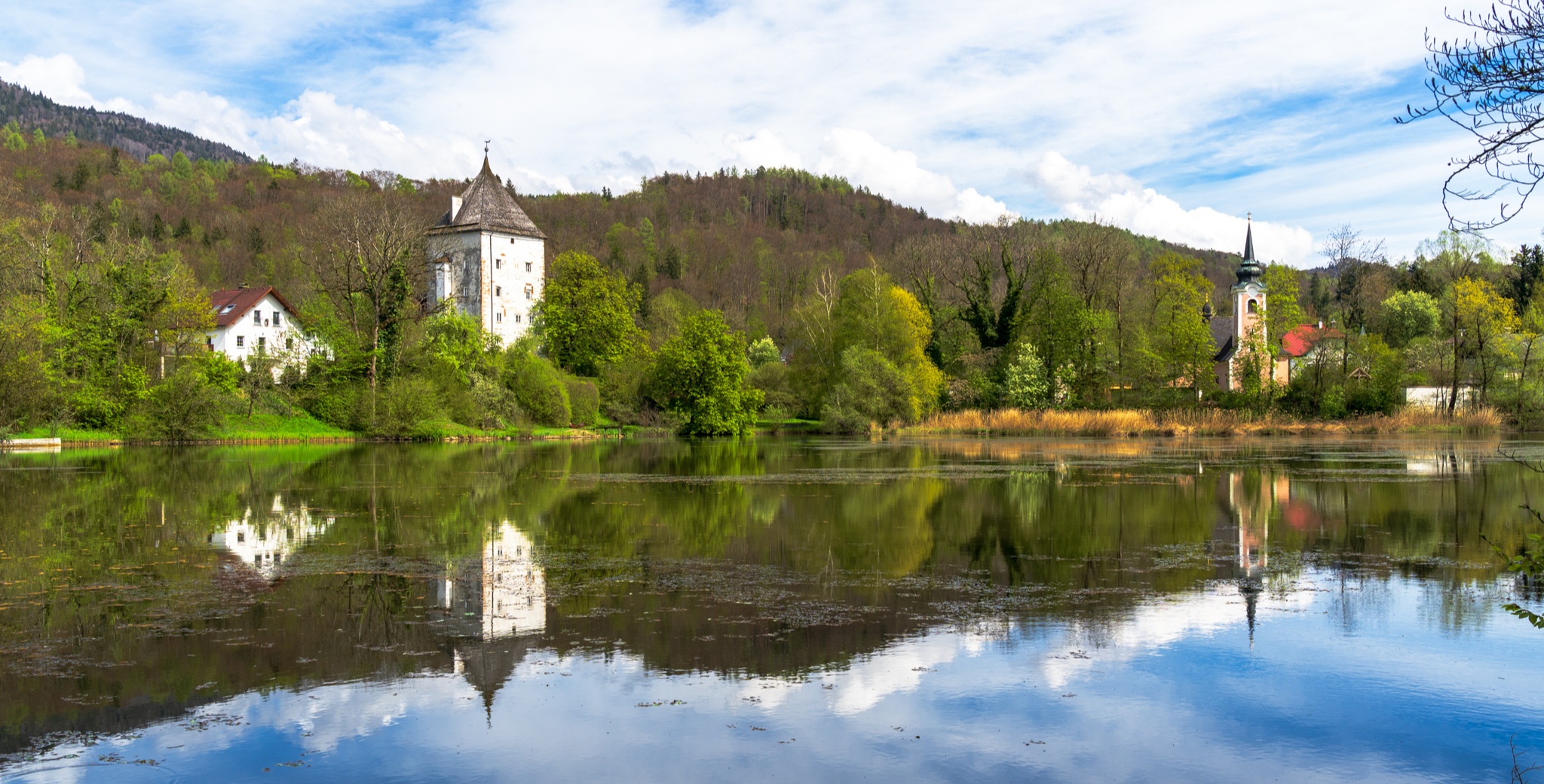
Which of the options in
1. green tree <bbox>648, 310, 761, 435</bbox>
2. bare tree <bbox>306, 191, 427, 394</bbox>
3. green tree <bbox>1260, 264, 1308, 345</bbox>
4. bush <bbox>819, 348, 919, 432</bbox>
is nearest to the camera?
bare tree <bbox>306, 191, 427, 394</bbox>

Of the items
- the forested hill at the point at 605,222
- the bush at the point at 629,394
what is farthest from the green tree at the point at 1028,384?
the bush at the point at 629,394

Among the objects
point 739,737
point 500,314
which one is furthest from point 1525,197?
point 500,314

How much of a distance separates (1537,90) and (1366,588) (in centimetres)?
562

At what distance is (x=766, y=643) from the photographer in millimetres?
8125

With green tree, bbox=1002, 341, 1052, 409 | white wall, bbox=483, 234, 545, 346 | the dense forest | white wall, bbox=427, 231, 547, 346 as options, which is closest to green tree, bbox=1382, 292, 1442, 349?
the dense forest

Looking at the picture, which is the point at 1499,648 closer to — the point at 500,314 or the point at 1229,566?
the point at 1229,566

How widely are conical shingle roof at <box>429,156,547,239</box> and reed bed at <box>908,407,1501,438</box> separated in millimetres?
32410

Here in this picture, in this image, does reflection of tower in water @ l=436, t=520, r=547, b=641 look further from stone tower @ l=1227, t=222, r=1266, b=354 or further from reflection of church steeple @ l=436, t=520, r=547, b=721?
stone tower @ l=1227, t=222, r=1266, b=354

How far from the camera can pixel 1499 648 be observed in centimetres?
823

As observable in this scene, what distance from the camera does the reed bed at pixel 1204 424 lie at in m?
47.0

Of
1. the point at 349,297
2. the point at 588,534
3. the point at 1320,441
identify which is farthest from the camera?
the point at 349,297

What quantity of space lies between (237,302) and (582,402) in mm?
22174

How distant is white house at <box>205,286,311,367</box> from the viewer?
194 ft

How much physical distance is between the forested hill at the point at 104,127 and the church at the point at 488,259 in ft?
230
